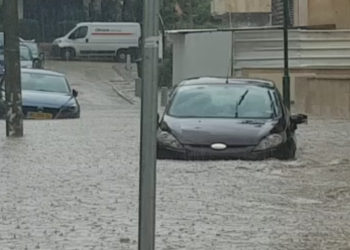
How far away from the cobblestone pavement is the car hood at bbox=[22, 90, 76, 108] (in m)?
7.35

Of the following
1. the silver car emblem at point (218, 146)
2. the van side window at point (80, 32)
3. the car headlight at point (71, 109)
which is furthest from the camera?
the van side window at point (80, 32)

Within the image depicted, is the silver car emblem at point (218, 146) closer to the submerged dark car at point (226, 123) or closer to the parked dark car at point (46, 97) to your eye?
the submerged dark car at point (226, 123)

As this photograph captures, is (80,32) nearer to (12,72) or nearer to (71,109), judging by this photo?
(71,109)

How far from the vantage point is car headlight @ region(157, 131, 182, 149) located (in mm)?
15547

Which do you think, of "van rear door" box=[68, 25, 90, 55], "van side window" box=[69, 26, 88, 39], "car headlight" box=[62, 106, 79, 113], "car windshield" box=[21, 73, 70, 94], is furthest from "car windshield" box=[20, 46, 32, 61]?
"van rear door" box=[68, 25, 90, 55]

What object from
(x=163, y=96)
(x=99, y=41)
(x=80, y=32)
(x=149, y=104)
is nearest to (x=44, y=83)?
(x=163, y=96)

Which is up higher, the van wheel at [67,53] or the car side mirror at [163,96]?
the car side mirror at [163,96]

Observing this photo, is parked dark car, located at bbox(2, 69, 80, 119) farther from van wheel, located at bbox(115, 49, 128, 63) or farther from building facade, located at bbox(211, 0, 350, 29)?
van wheel, located at bbox(115, 49, 128, 63)

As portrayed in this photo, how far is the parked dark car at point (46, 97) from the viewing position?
27.3 metres

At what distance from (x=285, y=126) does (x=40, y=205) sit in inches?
226

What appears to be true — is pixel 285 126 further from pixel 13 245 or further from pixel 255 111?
pixel 13 245

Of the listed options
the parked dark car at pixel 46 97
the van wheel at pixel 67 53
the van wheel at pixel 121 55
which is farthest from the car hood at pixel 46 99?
the van wheel at pixel 67 53

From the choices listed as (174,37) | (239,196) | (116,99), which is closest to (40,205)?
(239,196)

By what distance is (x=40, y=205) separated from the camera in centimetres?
1134
